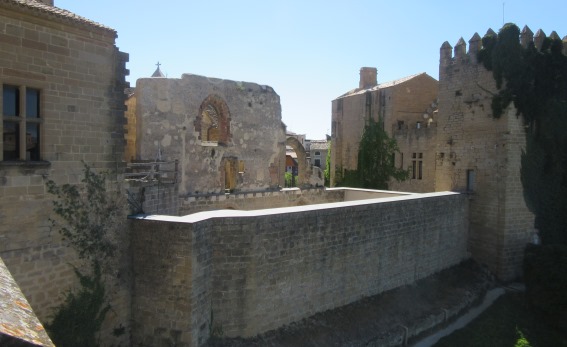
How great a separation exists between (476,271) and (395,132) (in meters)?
11.1

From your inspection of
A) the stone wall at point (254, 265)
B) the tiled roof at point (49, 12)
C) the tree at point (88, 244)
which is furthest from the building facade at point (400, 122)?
the tiled roof at point (49, 12)

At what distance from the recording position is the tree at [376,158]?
26.5m

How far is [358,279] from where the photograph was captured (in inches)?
500

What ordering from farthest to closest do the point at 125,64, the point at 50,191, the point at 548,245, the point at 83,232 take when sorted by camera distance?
the point at 548,245
the point at 125,64
the point at 83,232
the point at 50,191

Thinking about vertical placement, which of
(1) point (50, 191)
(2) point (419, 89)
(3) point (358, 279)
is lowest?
(3) point (358, 279)

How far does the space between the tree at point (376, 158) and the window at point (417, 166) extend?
821 mm

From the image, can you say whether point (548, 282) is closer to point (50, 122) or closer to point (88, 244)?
point (88, 244)

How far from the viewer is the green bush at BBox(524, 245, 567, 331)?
14.5m

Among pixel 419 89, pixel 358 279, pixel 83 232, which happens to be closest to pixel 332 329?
pixel 358 279

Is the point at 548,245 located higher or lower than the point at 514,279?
higher

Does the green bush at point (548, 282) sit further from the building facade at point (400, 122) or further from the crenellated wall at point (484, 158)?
the building facade at point (400, 122)

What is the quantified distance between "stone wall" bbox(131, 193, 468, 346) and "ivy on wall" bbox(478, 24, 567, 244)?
21.8 ft

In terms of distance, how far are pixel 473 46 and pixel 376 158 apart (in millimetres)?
9717

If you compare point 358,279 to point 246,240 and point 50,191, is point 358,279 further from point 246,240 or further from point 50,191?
point 50,191
